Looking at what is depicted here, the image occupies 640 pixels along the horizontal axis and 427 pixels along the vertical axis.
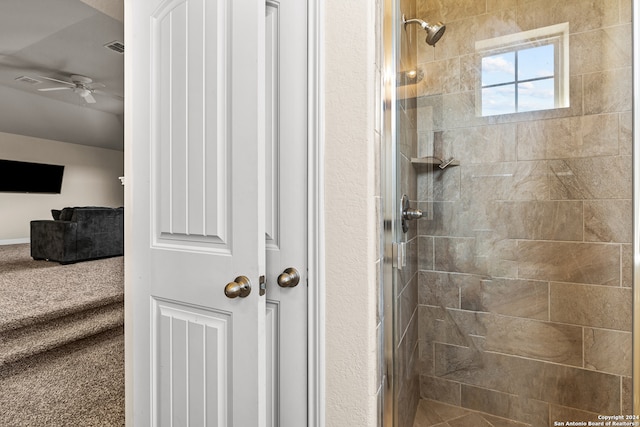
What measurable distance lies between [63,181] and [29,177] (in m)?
0.79

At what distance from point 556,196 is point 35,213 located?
31.1 feet

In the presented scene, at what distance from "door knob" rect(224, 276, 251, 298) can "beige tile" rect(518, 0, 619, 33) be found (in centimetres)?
167

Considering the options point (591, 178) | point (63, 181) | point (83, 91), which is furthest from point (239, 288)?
point (63, 181)

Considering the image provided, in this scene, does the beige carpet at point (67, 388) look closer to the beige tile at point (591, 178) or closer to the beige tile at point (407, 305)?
the beige tile at point (407, 305)

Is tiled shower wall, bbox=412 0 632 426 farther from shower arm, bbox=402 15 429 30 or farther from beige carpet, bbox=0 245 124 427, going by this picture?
beige carpet, bbox=0 245 124 427

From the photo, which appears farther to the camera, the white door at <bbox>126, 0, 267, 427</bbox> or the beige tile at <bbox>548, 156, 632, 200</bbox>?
the beige tile at <bbox>548, 156, 632, 200</bbox>

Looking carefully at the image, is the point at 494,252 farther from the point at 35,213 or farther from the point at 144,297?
the point at 35,213

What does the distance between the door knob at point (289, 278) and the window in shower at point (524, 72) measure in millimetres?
1215

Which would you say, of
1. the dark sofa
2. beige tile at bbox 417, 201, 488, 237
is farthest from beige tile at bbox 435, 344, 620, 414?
the dark sofa

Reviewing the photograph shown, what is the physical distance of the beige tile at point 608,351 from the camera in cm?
137

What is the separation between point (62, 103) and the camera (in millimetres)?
6418

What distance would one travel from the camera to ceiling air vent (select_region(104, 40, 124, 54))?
3787 millimetres

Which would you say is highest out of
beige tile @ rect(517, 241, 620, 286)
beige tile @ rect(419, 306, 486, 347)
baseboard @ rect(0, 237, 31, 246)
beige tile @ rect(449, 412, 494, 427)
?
beige tile @ rect(517, 241, 620, 286)

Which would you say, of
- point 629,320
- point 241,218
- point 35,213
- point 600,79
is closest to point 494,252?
point 629,320
